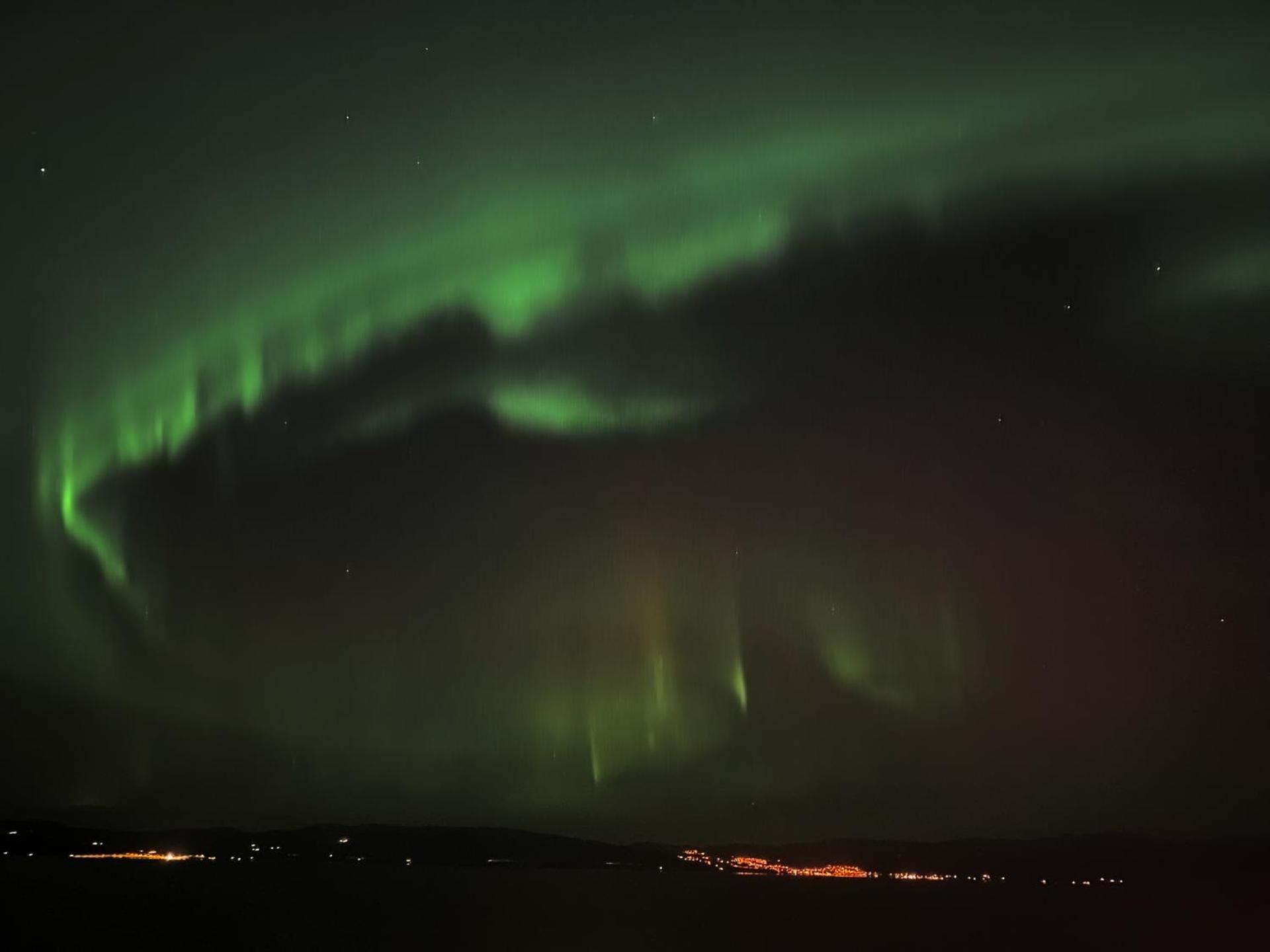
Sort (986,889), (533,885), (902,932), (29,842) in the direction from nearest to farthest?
(902,932) < (533,885) < (986,889) < (29,842)

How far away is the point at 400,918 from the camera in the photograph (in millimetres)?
89062

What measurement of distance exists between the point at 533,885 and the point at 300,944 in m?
88.8

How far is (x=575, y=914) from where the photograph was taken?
96.5m

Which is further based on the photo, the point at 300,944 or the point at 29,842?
the point at 29,842

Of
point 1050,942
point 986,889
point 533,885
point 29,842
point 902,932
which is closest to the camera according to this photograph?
point 1050,942

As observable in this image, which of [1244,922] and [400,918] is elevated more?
[400,918]

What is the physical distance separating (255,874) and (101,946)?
11978cm

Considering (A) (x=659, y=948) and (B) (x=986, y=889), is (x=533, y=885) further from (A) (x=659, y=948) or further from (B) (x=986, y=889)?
(A) (x=659, y=948)

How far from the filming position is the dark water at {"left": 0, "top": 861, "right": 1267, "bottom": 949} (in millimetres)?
72125

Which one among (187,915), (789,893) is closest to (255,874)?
(789,893)

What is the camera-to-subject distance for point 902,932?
86.0 m

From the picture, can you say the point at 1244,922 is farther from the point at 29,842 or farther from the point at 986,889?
the point at 29,842

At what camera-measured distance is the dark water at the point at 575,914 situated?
237 feet

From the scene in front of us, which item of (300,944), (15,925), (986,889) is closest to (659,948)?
(300,944)
